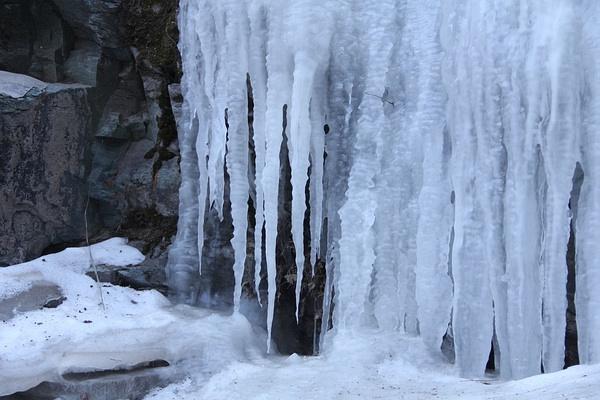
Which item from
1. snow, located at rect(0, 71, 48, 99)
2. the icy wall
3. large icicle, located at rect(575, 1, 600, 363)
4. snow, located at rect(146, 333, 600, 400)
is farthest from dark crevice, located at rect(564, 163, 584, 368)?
snow, located at rect(0, 71, 48, 99)

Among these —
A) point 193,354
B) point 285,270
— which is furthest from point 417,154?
point 193,354

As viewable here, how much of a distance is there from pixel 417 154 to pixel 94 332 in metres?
1.87

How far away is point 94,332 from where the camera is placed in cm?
397

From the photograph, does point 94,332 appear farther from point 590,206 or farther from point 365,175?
point 590,206

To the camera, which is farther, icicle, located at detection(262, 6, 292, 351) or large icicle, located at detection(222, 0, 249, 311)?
large icicle, located at detection(222, 0, 249, 311)

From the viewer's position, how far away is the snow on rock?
3756mm

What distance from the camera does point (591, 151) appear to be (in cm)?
354

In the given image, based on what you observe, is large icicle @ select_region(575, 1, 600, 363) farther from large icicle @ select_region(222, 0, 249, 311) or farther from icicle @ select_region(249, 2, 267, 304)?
large icicle @ select_region(222, 0, 249, 311)

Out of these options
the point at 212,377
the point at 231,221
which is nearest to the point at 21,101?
the point at 231,221

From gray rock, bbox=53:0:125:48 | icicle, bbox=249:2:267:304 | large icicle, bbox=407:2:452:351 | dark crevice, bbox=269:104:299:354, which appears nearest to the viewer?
large icicle, bbox=407:2:452:351

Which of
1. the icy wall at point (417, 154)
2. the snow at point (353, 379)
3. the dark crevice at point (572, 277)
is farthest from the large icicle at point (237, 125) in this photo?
the dark crevice at point (572, 277)

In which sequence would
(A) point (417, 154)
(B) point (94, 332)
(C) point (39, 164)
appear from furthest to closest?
(C) point (39, 164) < (A) point (417, 154) < (B) point (94, 332)

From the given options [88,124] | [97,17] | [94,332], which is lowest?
[94,332]

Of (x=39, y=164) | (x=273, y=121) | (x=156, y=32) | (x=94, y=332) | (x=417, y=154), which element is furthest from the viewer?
(x=156, y=32)
